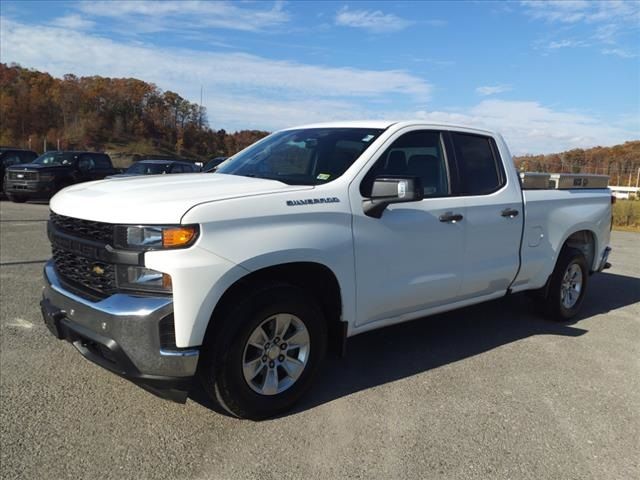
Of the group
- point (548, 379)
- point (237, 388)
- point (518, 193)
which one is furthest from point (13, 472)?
point (518, 193)

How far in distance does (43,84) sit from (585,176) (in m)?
100

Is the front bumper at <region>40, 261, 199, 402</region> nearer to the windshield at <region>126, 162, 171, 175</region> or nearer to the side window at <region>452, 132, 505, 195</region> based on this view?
the side window at <region>452, 132, 505, 195</region>

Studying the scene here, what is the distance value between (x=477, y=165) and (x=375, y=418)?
2489 mm

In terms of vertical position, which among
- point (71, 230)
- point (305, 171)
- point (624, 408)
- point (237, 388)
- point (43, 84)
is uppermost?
point (43, 84)

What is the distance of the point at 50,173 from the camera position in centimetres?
1680

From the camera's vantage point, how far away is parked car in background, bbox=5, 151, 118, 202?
16.7 metres

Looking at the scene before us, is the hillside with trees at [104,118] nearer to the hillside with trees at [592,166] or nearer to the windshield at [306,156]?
the hillside with trees at [592,166]

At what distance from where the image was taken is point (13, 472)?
2.76 metres

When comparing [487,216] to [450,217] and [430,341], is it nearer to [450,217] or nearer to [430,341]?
[450,217]

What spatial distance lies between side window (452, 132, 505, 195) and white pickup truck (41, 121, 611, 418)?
0.06 ft

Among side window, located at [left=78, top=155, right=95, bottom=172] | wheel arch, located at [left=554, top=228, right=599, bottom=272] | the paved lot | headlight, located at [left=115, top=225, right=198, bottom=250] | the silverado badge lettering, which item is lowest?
the paved lot

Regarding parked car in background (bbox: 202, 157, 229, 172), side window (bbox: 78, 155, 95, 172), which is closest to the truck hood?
parked car in background (bbox: 202, 157, 229, 172)

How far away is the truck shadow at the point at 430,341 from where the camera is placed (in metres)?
4.05

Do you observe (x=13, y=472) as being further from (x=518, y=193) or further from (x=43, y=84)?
(x=43, y=84)
